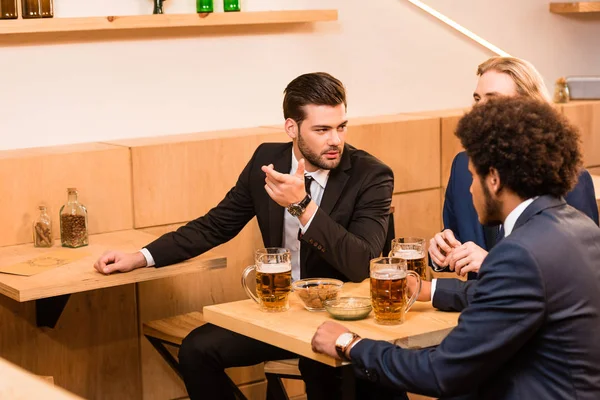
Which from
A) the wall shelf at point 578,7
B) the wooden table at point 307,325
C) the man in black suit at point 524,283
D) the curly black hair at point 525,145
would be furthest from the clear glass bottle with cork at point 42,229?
the wall shelf at point 578,7

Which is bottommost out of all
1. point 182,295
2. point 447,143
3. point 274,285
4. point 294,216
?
point 182,295

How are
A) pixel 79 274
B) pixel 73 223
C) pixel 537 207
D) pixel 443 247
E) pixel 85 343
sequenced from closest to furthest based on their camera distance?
pixel 537 207
pixel 443 247
pixel 79 274
pixel 73 223
pixel 85 343

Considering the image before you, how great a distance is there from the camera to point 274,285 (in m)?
2.69

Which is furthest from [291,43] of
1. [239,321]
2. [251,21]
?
[239,321]

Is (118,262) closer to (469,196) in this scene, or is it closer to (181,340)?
(181,340)

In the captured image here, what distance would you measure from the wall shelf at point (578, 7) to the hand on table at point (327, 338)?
3.49 meters

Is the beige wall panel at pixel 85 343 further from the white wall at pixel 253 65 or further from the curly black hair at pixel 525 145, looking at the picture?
→ the curly black hair at pixel 525 145

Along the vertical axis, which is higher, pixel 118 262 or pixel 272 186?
pixel 272 186

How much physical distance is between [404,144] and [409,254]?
1825mm

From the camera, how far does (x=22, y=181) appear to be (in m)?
3.68

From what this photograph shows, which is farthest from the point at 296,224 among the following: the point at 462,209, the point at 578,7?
the point at 578,7

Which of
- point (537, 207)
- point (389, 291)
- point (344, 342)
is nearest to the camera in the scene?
point (537, 207)

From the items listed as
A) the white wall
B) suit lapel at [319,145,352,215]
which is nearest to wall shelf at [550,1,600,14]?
the white wall

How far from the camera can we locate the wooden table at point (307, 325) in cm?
245
